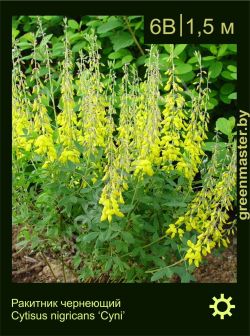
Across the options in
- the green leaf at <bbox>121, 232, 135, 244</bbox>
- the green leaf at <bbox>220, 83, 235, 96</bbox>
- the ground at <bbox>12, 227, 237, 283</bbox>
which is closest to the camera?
the green leaf at <bbox>121, 232, 135, 244</bbox>

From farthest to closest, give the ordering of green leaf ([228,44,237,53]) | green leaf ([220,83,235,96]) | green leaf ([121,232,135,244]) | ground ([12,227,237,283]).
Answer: green leaf ([220,83,235,96])
green leaf ([228,44,237,53])
ground ([12,227,237,283])
green leaf ([121,232,135,244])

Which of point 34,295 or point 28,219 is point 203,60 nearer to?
point 28,219

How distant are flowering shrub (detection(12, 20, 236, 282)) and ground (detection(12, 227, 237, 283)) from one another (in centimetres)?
69

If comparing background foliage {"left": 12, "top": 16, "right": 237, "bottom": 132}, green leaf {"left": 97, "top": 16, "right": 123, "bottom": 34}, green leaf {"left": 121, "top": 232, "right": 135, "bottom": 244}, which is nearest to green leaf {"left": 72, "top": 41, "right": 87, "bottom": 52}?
background foliage {"left": 12, "top": 16, "right": 237, "bottom": 132}

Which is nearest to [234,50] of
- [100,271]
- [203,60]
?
[203,60]

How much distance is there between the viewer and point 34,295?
2715 mm

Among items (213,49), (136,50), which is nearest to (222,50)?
(213,49)

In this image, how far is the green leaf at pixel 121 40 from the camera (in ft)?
12.2

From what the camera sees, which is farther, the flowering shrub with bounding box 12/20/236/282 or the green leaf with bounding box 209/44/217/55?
the green leaf with bounding box 209/44/217/55

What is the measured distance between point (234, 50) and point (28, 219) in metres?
1.68

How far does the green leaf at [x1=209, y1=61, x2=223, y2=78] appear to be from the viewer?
3695 mm

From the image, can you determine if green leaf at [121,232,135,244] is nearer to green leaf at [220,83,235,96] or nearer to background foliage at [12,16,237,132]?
background foliage at [12,16,237,132]

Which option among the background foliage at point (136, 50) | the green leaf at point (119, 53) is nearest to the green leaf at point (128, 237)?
the background foliage at point (136, 50)

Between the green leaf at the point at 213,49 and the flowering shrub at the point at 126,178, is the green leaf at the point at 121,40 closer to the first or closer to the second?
the green leaf at the point at 213,49
